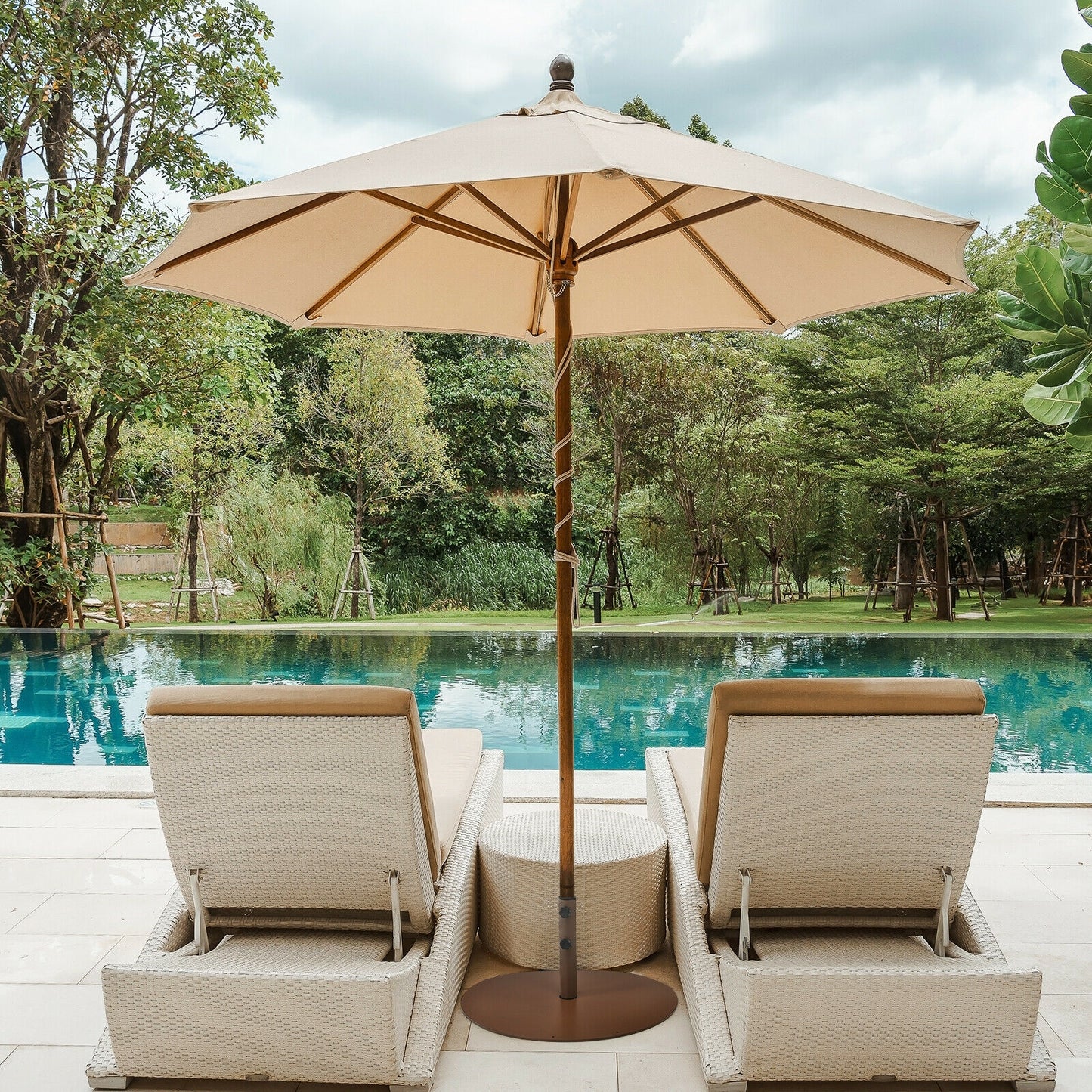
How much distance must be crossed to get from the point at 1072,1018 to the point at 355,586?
11568 mm

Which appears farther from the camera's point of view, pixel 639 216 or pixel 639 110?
pixel 639 110

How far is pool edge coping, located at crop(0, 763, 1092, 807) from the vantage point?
11.9 ft

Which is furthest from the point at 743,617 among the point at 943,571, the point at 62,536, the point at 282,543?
the point at 62,536

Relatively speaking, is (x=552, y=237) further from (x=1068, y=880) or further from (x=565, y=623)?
(x=1068, y=880)

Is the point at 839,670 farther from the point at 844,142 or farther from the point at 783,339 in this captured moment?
the point at 844,142

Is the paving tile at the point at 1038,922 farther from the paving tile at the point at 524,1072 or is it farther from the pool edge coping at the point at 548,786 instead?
the paving tile at the point at 524,1072

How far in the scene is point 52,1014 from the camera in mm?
2090

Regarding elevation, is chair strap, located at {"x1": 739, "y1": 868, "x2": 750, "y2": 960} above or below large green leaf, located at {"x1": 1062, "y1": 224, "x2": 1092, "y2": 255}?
below

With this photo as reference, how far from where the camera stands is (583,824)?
2.49 meters

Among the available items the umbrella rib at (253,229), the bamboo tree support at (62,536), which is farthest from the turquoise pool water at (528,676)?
the umbrella rib at (253,229)

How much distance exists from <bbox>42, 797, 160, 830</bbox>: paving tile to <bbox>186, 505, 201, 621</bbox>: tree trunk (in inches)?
354

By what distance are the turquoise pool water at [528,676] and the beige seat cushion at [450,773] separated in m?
2.50

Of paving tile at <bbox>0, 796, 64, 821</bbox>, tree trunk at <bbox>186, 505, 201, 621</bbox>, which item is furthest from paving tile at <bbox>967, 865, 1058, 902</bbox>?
tree trunk at <bbox>186, 505, 201, 621</bbox>

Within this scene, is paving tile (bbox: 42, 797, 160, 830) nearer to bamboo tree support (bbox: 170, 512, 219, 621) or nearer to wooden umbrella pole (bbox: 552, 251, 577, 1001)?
wooden umbrella pole (bbox: 552, 251, 577, 1001)
